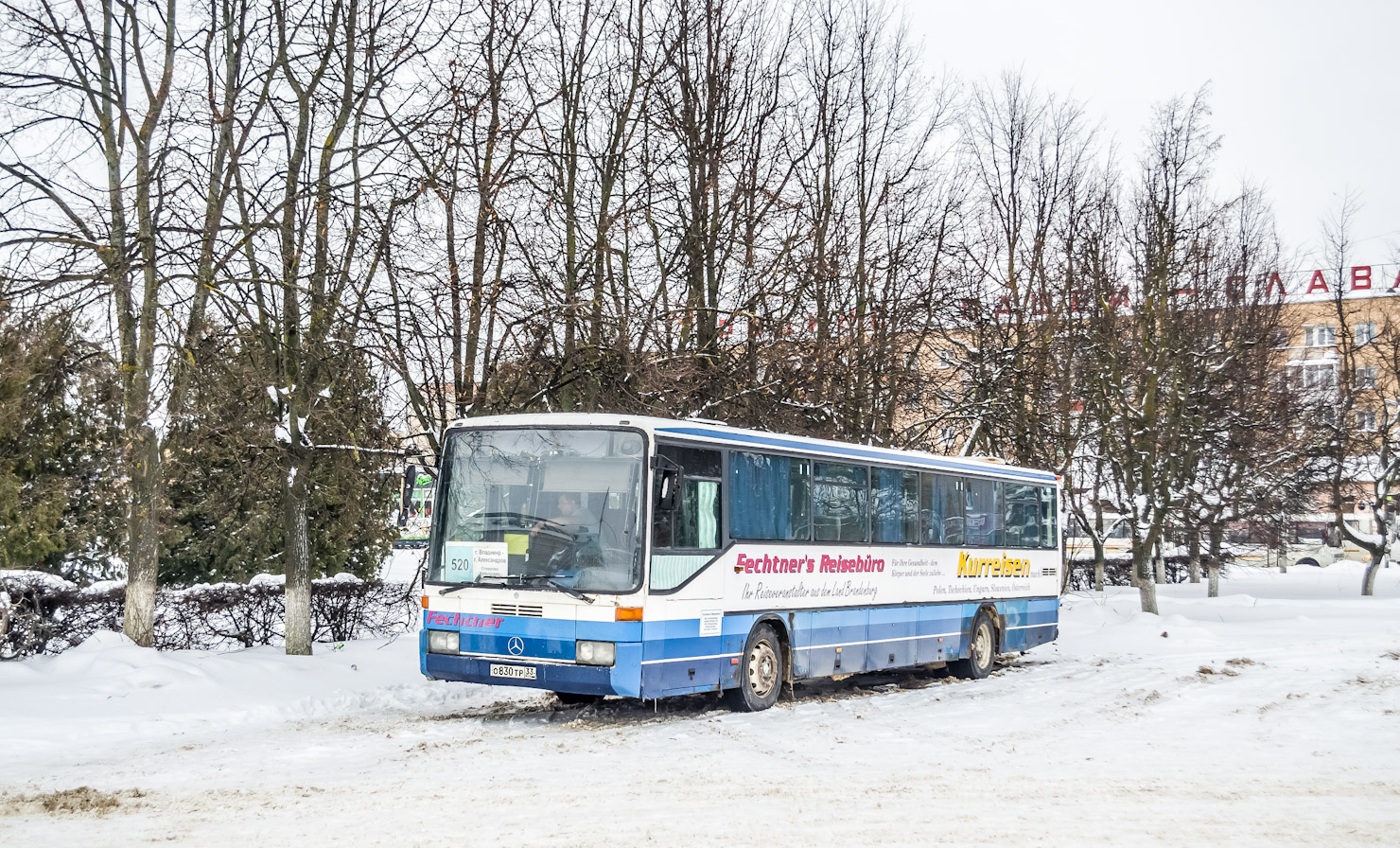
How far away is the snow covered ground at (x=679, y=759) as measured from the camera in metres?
7.52

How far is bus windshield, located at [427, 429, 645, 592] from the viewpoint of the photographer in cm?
1216

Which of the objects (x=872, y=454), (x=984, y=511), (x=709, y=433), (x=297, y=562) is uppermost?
(x=709, y=433)

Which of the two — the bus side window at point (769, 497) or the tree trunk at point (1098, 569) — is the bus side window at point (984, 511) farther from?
the tree trunk at point (1098, 569)

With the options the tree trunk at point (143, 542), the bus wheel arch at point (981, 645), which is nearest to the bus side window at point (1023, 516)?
the bus wheel arch at point (981, 645)

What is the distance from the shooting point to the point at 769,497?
14.1 m

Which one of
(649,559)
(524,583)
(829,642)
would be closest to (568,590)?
(524,583)

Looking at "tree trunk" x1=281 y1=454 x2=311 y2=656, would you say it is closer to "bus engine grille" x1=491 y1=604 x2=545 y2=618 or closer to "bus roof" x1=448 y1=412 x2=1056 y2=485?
"bus roof" x1=448 y1=412 x2=1056 y2=485

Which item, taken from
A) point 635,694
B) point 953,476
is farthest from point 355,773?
point 953,476

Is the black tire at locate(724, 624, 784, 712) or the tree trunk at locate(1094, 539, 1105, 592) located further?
the tree trunk at locate(1094, 539, 1105, 592)

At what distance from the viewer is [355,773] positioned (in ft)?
30.3

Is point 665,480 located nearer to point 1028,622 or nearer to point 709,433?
point 709,433

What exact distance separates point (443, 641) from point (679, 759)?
3426mm

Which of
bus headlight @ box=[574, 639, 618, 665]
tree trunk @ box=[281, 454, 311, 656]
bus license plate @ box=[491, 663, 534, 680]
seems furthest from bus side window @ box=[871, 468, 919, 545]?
tree trunk @ box=[281, 454, 311, 656]

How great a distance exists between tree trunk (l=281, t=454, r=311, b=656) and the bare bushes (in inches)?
37.1
